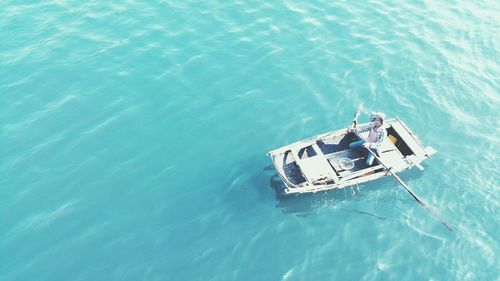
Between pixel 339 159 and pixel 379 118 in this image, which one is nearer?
pixel 379 118

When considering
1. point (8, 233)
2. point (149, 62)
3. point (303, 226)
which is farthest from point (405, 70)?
point (8, 233)

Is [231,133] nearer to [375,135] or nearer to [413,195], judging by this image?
[375,135]

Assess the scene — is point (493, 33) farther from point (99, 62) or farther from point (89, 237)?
point (89, 237)

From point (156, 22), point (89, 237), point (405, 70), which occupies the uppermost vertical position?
point (156, 22)

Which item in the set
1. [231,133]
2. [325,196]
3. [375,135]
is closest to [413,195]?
[375,135]

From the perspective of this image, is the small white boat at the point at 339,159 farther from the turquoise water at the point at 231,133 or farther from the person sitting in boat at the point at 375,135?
the turquoise water at the point at 231,133
